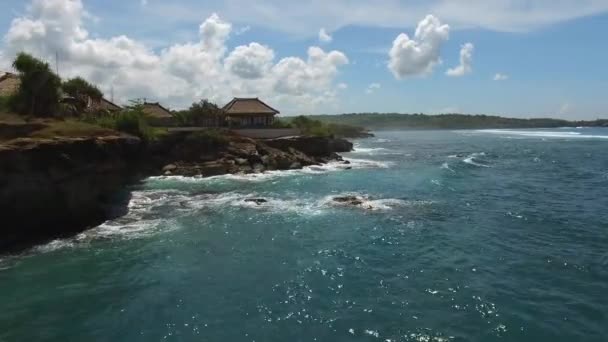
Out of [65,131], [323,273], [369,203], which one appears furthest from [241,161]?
[323,273]

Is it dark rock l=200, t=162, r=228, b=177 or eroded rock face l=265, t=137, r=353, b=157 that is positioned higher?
eroded rock face l=265, t=137, r=353, b=157

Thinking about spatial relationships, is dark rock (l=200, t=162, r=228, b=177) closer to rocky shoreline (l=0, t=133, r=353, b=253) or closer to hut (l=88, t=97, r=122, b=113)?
rocky shoreline (l=0, t=133, r=353, b=253)

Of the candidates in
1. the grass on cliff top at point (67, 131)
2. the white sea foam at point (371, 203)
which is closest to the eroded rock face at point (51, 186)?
the grass on cliff top at point (67, 131)

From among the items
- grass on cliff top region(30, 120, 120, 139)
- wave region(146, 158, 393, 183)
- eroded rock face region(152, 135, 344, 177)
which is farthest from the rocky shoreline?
eroded rock face region(152, 135, 344, 177)

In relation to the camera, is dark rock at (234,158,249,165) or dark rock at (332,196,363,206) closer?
dark rock at (332,196,363,206)

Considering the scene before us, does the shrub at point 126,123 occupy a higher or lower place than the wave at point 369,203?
higher

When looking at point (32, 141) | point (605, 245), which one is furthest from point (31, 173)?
point (605, 245)

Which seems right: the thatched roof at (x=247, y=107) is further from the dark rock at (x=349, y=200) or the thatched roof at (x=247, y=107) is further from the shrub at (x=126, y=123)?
the dark rock at (x=349, y=200)

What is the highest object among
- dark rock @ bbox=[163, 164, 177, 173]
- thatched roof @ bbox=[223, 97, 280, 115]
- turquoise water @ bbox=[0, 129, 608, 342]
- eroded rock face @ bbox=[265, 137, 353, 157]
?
thatched roof @ bbox=[223, 97, 280, 115]
